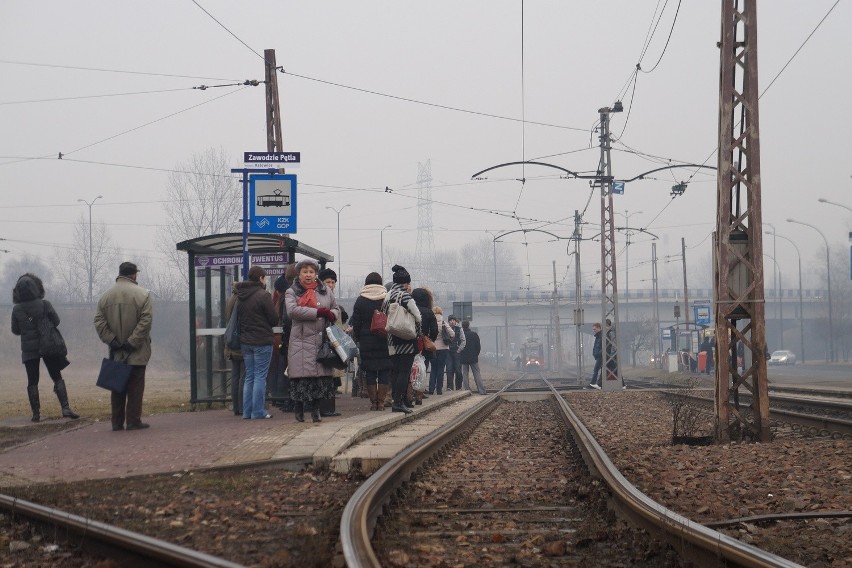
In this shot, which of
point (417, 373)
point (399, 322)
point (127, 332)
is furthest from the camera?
point (417, 373)

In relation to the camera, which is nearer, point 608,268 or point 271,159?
point 271,159

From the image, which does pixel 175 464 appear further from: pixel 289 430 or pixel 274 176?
pixel 274 176

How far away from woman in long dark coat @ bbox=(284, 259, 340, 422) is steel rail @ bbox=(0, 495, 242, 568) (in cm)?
568

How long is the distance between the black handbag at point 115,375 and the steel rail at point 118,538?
5.44 m

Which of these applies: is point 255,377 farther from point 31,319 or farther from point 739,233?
point 739,233

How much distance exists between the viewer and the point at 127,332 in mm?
13062

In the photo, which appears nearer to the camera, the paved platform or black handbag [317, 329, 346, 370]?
the paved platform

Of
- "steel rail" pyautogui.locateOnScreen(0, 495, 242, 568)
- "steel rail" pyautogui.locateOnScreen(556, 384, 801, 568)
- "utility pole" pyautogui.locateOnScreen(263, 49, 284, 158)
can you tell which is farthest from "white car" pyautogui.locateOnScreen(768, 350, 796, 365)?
"steel rail" pyautogui.locateOnScreen(0, 495, 242, 568)

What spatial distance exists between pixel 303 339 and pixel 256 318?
0.94 meters

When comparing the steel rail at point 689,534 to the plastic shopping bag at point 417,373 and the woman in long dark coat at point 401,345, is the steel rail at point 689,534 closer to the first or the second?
the woman in long dark coat at point 401,345

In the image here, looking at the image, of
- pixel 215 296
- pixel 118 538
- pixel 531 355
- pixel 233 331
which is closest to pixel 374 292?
pixel 233 331

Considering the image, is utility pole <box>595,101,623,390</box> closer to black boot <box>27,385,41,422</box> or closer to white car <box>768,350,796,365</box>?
black boot <box>27,385,41,422</box>

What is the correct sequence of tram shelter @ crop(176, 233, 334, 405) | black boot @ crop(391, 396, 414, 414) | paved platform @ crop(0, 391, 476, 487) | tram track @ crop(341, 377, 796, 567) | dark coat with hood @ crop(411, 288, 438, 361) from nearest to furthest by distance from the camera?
tram track @ crop(341, 377, 796, 567)
paved platform @ crop(0, 391, 476, 487)
black boot @ crop(391, 396, 414, 414)
dark coat with hood @ crop(411, 288, 438, 361)
tram shelter @ crop(176, 233, 334, 405)

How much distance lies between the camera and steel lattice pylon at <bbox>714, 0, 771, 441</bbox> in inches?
497
